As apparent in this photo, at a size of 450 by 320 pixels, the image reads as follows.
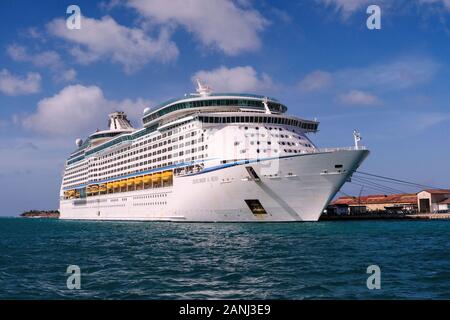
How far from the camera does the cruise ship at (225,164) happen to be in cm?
3869

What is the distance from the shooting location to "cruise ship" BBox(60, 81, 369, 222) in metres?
38.7

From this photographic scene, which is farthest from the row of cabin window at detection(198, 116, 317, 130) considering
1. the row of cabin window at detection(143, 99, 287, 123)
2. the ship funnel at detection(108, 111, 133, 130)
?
the ship funnel at detection(108, 111, 133, 130)

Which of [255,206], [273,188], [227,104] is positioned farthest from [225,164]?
[227,104]

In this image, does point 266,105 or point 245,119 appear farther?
point 266,105

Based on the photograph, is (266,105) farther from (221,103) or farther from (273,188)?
(273,188)

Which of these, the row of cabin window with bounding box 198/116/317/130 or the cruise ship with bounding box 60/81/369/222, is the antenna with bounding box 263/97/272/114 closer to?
the cruise ship with bounding box 60/81/369/222

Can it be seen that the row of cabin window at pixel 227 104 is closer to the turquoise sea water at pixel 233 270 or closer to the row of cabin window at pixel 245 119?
the row of cabin window at pixel 245 119

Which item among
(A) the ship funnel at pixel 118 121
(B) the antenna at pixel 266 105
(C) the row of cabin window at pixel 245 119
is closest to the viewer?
(C) the row of cabin window at pixel 245 119

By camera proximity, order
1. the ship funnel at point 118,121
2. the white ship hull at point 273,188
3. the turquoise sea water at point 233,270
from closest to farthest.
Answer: the turquoise sea water at point 233,270 < the white ship hull at point 273,188 < the ship funnel at point 118,121

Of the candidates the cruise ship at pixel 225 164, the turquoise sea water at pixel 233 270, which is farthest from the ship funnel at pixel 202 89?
the turquoise sea water at pixel 233 270

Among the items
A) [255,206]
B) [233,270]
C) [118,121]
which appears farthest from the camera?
[118,121]

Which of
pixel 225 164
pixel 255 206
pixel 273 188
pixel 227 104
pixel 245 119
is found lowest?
pixel 255 206

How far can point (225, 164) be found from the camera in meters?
41.8
